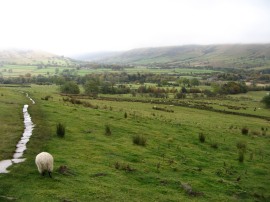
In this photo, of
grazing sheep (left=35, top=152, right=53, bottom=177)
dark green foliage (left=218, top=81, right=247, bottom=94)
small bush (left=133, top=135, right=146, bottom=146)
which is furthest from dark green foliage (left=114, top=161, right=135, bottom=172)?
dark green foliage (left=218, top=81, right=247, bottom=94)

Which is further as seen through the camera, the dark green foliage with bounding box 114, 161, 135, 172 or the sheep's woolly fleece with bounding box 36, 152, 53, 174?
the dark green foliage with bounding box 114, 161, 135, 172

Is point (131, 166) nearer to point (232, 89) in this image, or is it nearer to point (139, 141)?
point (139, 141)

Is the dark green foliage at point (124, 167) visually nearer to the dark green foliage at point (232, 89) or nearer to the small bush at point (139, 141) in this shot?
the small bush at point (139, 141)

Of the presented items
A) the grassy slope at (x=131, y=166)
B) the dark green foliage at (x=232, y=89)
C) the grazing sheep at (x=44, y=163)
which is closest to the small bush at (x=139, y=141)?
the grassy slope at (x=131, y=166)

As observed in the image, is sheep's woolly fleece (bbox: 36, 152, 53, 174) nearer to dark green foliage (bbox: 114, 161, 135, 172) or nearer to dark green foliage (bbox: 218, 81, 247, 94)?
dark green foliage (bbox: 114, 161, 135, 172)

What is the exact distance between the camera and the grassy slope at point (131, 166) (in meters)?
16.7

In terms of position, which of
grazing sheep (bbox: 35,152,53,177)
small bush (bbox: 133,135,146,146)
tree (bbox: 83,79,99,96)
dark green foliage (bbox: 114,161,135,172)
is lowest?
tree (bbox: 83,79,99,96)

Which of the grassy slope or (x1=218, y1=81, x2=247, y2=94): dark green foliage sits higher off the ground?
the grassy slope

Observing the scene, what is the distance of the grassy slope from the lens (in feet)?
54.7

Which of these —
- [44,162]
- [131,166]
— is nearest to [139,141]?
[131,166]

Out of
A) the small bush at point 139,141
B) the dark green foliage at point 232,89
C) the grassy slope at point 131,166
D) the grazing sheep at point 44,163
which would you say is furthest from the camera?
the dark green foliage at point 232,89

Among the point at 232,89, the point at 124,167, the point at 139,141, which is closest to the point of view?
the point at 124,167

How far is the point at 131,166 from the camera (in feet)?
71.9

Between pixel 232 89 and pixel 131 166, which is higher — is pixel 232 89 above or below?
below
